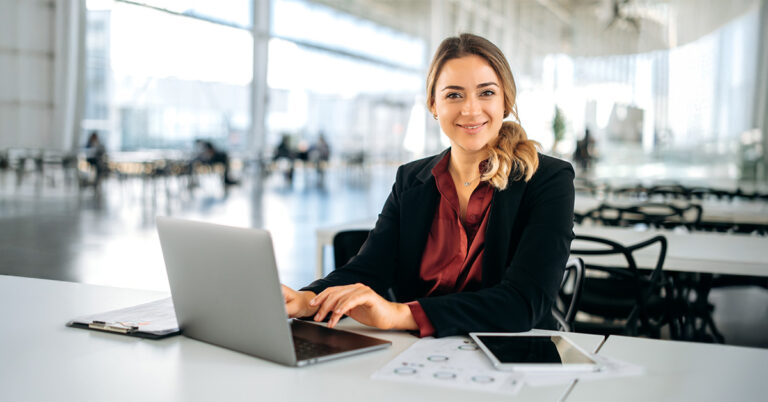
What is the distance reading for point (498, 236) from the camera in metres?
1.73

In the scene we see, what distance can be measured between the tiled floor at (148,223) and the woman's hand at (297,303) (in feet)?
11.5

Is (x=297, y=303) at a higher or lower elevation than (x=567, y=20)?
lower

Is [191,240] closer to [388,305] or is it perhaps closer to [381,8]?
[388,305]

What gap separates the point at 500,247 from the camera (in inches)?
68.0

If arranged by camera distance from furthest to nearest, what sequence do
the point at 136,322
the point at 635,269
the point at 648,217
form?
1. the point at 648,217
2. the point at 635,269
3. the point at 136,322

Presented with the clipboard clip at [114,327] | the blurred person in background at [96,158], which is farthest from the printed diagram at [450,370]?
the blurred person in background at [96,158]

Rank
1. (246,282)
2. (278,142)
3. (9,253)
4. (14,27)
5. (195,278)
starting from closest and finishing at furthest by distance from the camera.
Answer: (246,282), (195,278), (9,253), (14,27), (278,142)

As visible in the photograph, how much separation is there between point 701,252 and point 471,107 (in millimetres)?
1901

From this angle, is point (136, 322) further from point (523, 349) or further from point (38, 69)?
point (38, 69)

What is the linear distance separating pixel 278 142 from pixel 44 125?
6.30 metres

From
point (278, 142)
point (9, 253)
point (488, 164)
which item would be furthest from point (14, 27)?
point (488, 164)

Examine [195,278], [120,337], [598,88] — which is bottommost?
[120,337]

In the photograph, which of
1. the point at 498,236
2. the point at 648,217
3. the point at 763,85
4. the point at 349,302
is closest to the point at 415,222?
the point at 498,236

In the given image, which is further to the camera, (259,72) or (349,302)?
(259,72)
